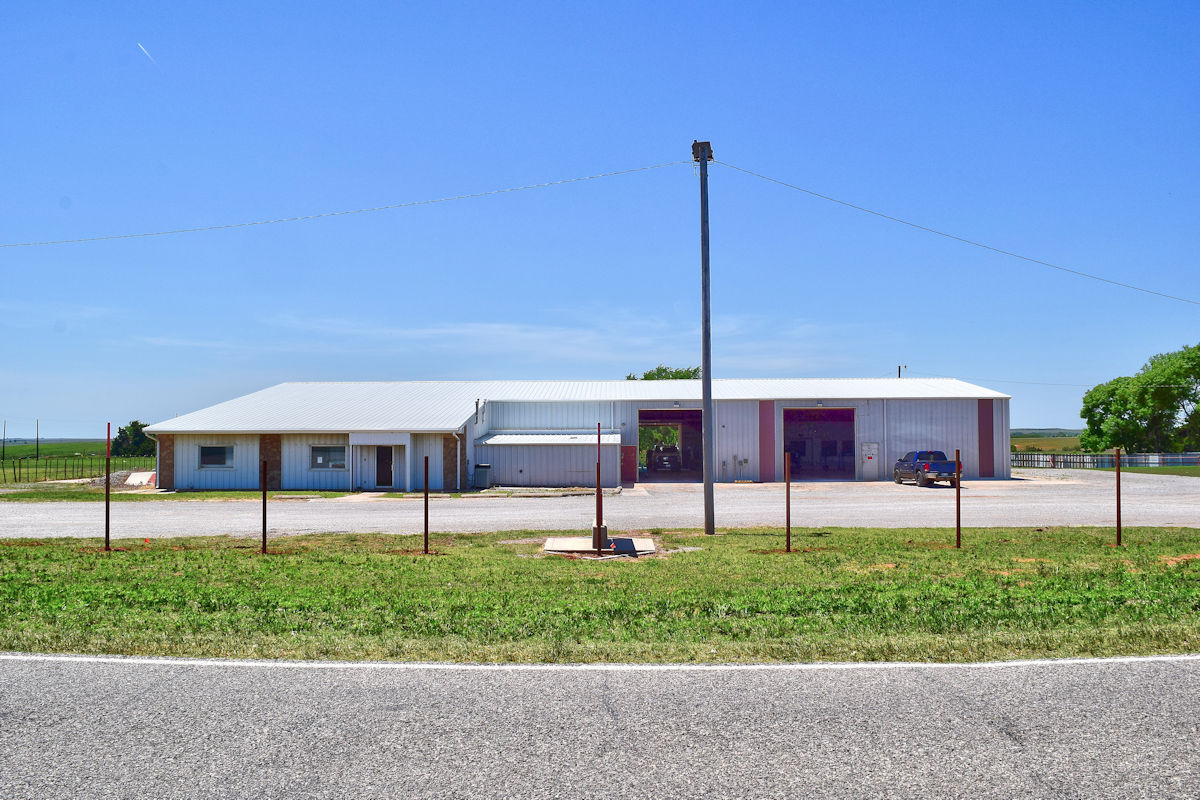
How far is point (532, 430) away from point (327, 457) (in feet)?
35.5

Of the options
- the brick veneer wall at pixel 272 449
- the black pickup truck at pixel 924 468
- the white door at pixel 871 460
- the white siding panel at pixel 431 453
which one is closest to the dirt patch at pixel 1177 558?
the black pickup truck at pixel 924 468

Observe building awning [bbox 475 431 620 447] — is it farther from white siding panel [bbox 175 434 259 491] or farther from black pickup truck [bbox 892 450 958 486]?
black pickup truck [bbox 892 450 958 486]

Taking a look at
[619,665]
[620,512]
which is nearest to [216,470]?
[620,512]

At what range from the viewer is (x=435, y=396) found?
137 feet

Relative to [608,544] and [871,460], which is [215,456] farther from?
[871,460]

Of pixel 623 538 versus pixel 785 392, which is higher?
pixel 785 392

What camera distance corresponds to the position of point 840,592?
9266mm

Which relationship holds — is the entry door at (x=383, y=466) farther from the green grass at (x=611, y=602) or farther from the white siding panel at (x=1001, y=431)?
the white siding panel at (x=1001, y=431)

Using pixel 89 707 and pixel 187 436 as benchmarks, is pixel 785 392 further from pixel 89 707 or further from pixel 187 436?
pixel 89 707

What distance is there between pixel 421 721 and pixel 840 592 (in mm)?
5968

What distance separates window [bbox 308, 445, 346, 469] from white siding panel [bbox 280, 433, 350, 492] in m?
0.13

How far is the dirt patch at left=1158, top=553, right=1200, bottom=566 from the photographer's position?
11591 mm

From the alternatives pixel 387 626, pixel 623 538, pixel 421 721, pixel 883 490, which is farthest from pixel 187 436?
pixel 421 721

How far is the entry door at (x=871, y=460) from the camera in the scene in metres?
41.3
